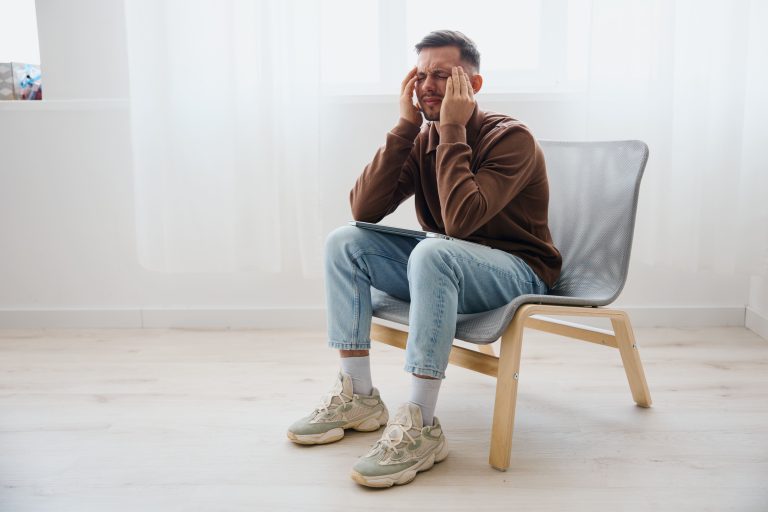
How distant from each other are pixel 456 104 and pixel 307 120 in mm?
981

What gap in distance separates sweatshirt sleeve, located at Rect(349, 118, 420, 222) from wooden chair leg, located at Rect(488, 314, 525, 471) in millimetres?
491

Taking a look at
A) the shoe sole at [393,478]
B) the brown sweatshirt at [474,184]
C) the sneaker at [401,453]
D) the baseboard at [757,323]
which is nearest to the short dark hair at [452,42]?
the brown sweatshirt at [474,184]

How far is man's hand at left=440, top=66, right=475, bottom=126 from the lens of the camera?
152 centimetres

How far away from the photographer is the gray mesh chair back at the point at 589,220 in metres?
1.63

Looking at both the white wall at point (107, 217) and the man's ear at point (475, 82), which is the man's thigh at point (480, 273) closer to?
the man's ear at point (475, 82)

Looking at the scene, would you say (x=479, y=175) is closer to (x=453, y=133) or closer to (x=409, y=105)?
(x=453, y=133)

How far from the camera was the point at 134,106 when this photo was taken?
7.88 ft

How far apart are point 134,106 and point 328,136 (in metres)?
0.68

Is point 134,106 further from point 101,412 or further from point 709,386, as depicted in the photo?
point 709,386

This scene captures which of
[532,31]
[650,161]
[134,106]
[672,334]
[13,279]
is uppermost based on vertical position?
[532,31]

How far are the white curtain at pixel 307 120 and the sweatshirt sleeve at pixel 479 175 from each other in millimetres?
926

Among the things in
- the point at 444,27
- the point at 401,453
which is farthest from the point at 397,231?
the point at 444,27

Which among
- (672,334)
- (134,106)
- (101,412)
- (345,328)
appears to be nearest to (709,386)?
(672,334)

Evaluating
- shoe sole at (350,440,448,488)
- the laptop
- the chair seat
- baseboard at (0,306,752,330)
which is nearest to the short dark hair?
the laptop
